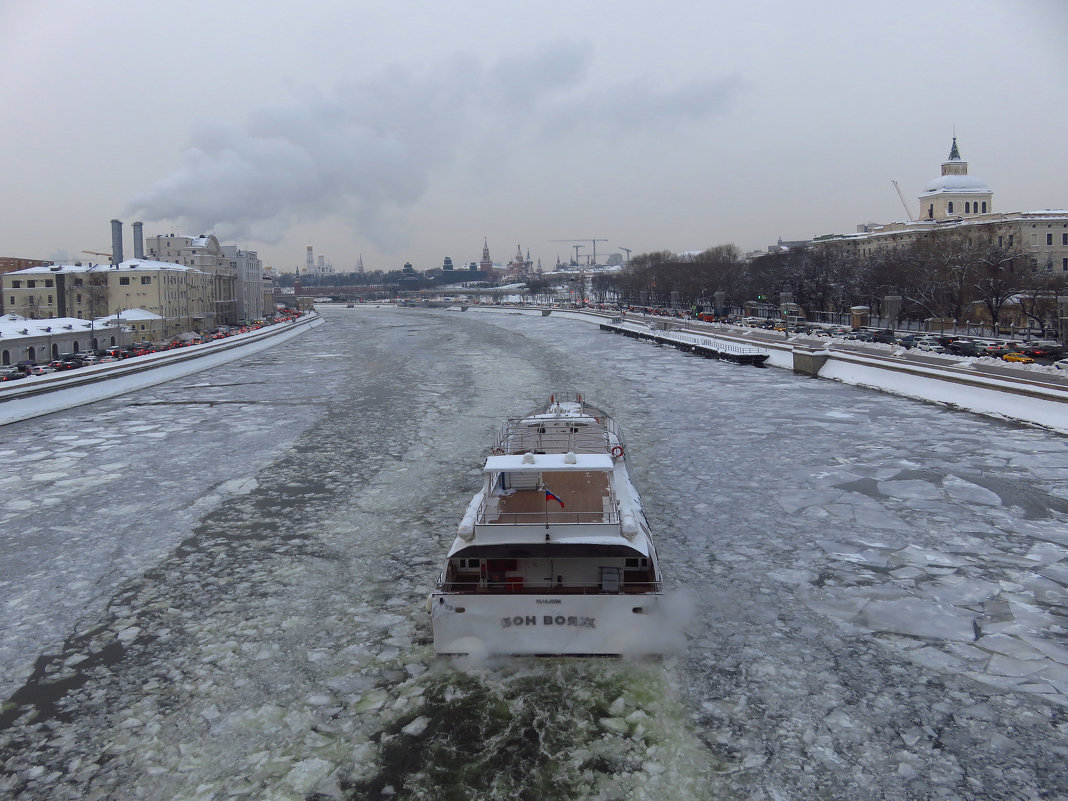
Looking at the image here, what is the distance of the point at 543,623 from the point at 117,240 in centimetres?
10612

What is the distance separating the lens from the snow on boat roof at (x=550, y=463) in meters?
10.7

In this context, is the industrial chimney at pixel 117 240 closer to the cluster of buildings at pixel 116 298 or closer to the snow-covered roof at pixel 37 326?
the cluster of buildings at pixel 116 298

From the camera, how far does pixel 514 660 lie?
8.91m

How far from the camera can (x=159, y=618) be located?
10398mm

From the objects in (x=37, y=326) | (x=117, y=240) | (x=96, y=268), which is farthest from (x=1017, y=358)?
(x=117, y=240)

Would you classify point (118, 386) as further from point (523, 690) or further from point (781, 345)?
point (781, 345)

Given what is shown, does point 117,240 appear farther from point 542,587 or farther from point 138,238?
point 542,587

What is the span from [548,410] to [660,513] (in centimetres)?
436

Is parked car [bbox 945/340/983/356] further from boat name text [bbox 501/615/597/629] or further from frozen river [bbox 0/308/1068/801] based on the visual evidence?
boat name text [bbox 501/615/597/629]

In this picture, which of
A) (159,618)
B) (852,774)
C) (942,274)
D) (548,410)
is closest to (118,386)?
(548,410)

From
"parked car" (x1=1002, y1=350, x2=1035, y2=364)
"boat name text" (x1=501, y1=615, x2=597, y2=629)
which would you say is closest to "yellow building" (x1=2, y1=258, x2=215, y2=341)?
"parked car" (x1=1002, y1=350, x2=1035, y2=364)

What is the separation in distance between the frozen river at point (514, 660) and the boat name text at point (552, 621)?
1.68ft

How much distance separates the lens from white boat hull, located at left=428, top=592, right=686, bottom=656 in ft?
28.5

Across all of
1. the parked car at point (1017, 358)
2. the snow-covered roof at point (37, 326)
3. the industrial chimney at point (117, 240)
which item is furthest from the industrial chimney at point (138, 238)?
the parked car at point (1017, 358)
